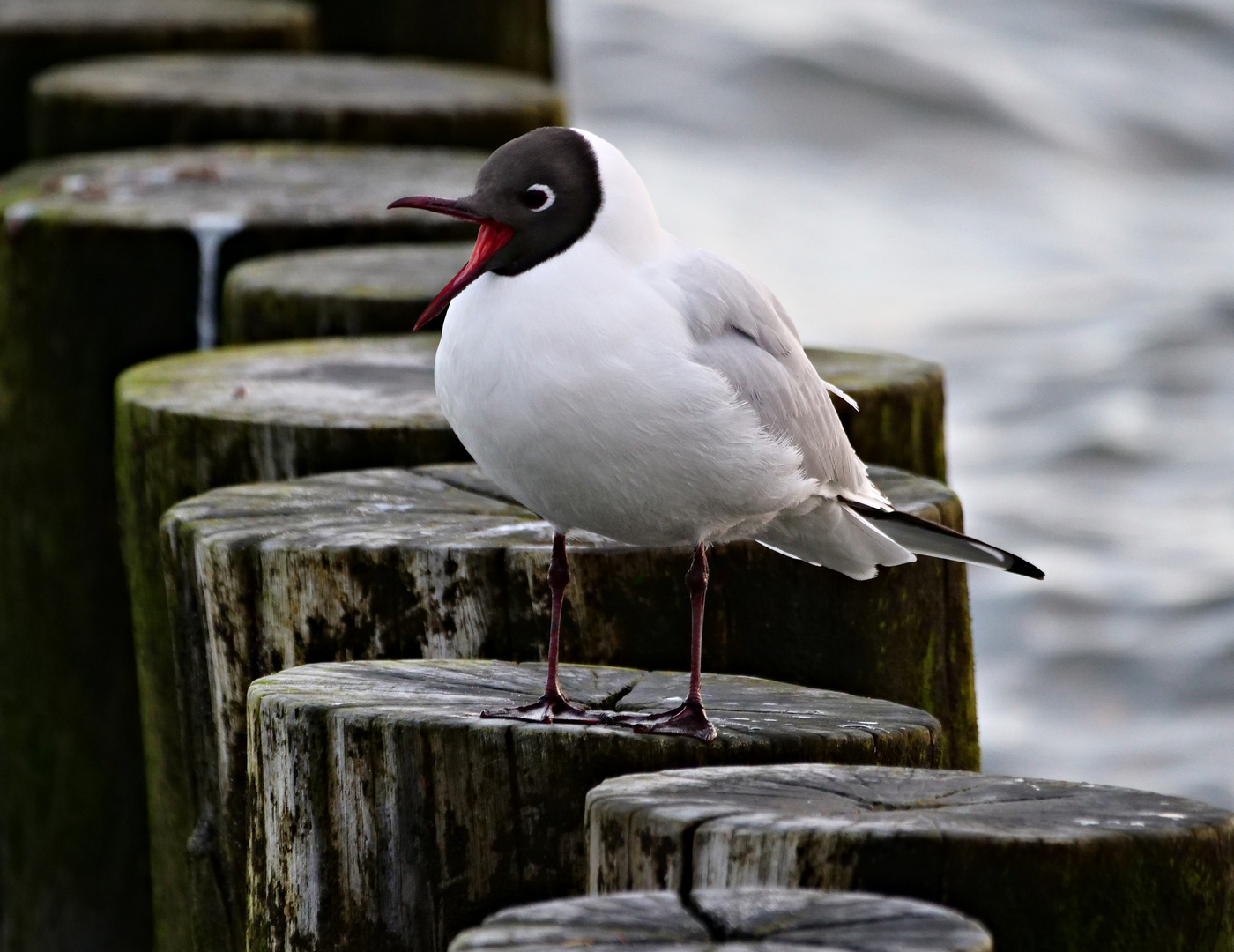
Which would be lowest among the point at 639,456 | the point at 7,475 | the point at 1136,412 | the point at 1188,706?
the point at 1188,706

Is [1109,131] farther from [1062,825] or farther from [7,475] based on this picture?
[1062,825]

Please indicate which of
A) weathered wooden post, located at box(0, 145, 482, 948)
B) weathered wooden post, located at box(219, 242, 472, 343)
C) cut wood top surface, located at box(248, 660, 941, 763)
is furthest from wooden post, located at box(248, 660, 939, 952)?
weathered wooden post, located at box(0, 145, 482, 948)

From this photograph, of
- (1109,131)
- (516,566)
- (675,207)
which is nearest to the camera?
(516,566)

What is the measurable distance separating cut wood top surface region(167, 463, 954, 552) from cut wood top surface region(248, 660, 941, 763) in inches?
12.2

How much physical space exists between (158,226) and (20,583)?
1023 millimetres

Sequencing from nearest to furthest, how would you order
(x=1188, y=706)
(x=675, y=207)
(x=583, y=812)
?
(x=583, y=812) < (x=1188, y=706) < (x=675, y=207)

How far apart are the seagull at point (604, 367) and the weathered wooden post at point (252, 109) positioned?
3894 mm

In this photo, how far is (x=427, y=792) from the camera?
2.71 metres

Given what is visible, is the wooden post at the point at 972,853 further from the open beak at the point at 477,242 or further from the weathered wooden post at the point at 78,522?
the weathered wooden post at the point at 78,522

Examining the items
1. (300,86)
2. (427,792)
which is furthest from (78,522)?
(427,792)

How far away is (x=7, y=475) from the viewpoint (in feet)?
17.8

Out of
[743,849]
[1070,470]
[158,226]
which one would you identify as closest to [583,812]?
[743,849]

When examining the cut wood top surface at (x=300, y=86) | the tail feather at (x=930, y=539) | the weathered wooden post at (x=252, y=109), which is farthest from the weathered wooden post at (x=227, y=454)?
the cut wood top surface at (x=300, y=86)

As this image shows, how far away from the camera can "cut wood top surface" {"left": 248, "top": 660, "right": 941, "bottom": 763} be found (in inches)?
110
